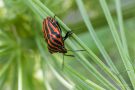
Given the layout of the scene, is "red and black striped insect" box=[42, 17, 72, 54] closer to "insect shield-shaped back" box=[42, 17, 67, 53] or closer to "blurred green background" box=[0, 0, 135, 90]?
"insect shield-shaped back" box=[42, 17, 67, 53]

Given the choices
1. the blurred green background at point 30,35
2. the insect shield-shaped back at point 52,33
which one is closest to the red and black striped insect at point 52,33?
the insect shield-shaped back at point 52,33

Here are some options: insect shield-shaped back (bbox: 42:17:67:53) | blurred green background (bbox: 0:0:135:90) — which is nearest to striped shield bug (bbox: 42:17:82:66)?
insect shield-shaped back (bbox: 42:17:67:53)

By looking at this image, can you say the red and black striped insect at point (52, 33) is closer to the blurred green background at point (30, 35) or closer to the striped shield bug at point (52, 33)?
the striped shield bug at point (52, 33)

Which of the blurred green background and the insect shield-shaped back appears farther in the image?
the blurred green background

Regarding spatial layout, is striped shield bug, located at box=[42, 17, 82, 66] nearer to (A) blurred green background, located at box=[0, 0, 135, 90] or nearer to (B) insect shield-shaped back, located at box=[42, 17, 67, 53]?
(B) insect shield-shaped back, located at box=[42, 17, 67, 53]

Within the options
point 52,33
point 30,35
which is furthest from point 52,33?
point 30,35

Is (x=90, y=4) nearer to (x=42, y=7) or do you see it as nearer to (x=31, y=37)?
(x=31, y=37)

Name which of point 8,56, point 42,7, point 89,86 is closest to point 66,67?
point 89,86

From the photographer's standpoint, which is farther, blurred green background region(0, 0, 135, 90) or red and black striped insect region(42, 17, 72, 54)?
blurred green background region(0, 0, 135, 90)

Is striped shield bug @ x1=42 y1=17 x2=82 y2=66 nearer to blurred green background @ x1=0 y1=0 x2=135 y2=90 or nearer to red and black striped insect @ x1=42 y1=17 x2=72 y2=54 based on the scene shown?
red and black striped insect @ x1=42 y1=17 x2=72 y2=54
